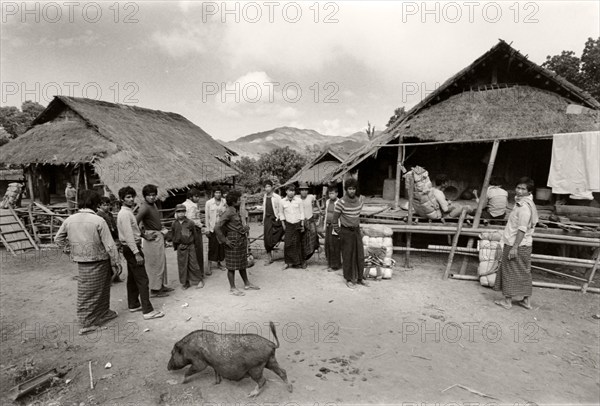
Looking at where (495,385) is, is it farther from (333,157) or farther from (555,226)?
(333,157)

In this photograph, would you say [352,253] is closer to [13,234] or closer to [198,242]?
[198,242]

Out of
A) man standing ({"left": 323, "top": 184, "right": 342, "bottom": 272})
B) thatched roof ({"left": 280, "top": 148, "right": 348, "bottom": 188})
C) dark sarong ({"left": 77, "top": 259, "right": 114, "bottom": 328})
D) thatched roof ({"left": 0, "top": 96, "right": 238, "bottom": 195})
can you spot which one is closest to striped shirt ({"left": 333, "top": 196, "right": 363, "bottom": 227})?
man standing ({"left": 323, "top": 184, "right": 342, "bottom": 272})

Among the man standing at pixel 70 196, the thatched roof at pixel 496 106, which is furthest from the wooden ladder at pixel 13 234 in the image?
the thatched roof at pixel 496 106

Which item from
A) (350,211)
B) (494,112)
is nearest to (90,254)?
(350,211)

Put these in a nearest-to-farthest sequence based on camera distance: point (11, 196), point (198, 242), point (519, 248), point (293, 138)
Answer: point (519, 248) < point (198, 242) < point (11, 196) < point (293, 138)

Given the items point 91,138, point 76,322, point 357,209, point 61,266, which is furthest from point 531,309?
point 91,138

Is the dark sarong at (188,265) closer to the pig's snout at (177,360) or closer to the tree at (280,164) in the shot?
the pig's snout at (177,360)

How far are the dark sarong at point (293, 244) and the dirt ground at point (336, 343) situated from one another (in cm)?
61

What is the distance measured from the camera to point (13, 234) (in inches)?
368

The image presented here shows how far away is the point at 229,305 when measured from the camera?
16.9 feet

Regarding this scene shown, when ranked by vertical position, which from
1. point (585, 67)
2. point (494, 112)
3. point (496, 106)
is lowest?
point (494, 112)

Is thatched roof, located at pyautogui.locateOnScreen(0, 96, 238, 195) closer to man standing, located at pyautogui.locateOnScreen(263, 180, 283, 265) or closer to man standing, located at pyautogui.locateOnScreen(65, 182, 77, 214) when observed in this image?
man standing, located at pyautogui.locateOnScreen(65, 182, 77, 214)

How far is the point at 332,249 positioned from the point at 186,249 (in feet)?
9.39

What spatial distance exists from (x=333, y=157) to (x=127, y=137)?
10784mm
